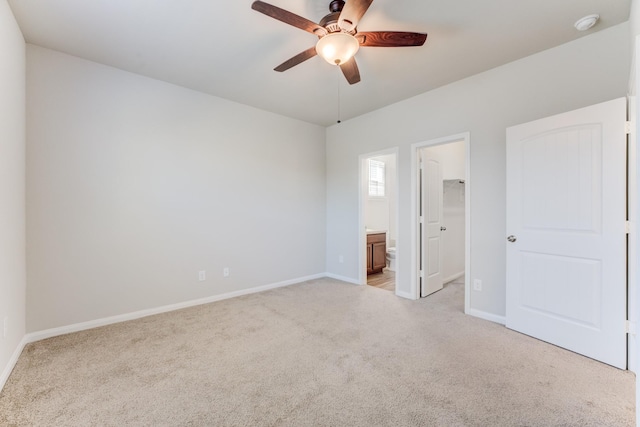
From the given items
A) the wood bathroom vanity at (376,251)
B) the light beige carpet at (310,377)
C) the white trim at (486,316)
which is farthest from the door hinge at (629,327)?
the wood bathroom vanity at (376,251)

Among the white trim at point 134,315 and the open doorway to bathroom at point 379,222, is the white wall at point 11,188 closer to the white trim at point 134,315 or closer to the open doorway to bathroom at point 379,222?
the white trim at point 134,315

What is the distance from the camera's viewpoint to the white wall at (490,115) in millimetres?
2369

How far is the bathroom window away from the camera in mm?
5934

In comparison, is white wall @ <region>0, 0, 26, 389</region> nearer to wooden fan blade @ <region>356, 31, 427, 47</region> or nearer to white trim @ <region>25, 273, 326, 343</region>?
white trim @ <region>25, 273, 326, 343</region>

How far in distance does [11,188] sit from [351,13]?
2771mm

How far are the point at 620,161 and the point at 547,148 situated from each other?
49 cm

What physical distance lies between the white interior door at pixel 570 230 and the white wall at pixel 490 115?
8.7 inches

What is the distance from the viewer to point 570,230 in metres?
2.37

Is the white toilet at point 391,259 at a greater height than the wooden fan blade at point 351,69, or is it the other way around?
the wooden fan blade at point 351,69

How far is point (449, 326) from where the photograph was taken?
2865 mm

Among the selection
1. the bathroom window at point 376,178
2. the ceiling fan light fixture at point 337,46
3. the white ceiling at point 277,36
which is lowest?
the bathroom window at point 376,178

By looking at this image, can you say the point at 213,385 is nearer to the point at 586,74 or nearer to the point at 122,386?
the point at 122,386

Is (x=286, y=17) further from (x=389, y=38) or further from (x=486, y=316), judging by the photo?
(x=486, y=316)

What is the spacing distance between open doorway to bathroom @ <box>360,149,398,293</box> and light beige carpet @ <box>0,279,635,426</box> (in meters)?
1.70
